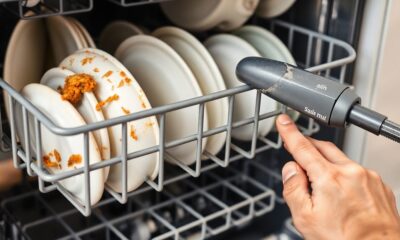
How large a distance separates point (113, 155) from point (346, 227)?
11.4 inches

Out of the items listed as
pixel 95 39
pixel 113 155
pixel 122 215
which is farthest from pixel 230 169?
pixel 113 155

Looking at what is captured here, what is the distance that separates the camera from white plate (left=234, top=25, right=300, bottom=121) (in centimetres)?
97

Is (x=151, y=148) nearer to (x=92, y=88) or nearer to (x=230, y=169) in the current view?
(x=92, y=88)

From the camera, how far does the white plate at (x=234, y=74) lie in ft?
3.08

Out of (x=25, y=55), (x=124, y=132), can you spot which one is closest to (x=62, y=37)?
(x=25, y=55)

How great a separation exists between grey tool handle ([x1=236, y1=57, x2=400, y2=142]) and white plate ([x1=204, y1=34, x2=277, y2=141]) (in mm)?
169

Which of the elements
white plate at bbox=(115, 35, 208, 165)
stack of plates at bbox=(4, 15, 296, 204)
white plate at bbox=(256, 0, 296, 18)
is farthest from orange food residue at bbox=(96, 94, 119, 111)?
white plate at bbox=(256, 0, 296, 18)

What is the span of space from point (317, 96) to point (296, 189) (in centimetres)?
11

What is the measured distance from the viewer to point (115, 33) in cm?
100

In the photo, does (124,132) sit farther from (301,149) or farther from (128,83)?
(301,149)

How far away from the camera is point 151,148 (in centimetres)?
75

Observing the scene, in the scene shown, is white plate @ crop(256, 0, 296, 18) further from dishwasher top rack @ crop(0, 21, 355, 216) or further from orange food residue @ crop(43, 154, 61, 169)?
orange food residue @ crop(43, 154, 61, 169)

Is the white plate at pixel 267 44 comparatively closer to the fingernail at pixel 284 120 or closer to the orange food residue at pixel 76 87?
the fingernail at pixel 284 120

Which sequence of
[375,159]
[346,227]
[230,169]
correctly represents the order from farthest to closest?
[230,169], [375,159], [346,227]
